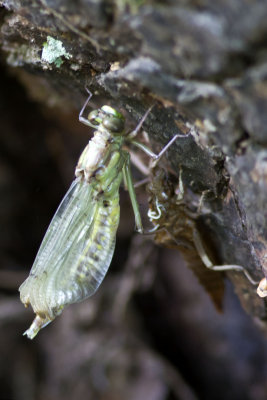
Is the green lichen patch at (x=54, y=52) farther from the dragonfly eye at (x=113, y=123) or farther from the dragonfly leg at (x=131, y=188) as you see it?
the dragonfly leg at (x=131, y=188)

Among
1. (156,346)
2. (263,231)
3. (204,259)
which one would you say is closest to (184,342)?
(156,346)

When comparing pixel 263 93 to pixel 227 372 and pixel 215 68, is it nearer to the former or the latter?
pixel 215 68

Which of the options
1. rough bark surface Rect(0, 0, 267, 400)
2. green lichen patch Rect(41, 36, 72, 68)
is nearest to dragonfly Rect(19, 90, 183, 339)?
rough bark surface Rect(0, 0, 267, 400)

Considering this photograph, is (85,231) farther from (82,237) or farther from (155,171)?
(155,171)

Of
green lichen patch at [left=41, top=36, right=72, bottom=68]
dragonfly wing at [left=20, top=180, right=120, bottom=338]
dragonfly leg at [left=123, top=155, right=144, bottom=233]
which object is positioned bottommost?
dragonfly wing at [left=20, top=180, right=120, bottom=338]

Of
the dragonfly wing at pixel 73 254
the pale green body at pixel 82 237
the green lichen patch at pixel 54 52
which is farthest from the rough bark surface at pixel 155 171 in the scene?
the dragonfly wing at pixel 73 254

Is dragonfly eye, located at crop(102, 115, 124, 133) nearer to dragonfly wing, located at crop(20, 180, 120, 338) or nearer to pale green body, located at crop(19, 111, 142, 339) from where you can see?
pale green body, located at crop(19, 111, 142, 339)

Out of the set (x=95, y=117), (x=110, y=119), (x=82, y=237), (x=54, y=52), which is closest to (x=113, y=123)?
(x=110, y=119)

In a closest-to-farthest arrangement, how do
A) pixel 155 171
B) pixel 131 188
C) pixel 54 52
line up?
pixel 54 52 → pixel 131 188 → pixel 155 171
